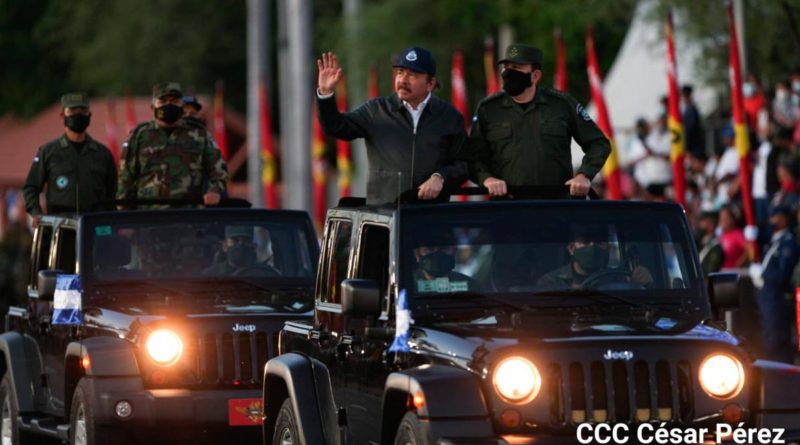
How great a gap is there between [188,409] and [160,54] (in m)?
54.5

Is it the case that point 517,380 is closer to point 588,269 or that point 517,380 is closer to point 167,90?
point 588,269

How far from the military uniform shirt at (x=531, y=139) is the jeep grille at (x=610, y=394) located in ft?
9.91

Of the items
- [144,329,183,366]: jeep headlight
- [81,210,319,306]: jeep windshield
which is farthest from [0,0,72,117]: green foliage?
[144,329,183,366]: jeep headlight

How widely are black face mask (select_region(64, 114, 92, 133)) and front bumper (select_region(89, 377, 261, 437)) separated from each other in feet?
13.2

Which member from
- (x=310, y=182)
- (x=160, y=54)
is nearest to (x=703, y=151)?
(x=310, y=182)

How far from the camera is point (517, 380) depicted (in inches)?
356

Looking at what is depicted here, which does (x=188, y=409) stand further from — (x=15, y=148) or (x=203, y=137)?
(x=15, y=148)

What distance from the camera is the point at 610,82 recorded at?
131ft

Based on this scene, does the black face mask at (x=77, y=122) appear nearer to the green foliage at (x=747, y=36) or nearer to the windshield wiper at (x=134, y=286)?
the windshield wiper at (x=134, y=286)

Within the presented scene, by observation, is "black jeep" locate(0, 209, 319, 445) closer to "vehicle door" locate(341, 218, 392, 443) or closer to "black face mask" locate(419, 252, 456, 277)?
"vehicle door" locate(341, 218, 392, 443)

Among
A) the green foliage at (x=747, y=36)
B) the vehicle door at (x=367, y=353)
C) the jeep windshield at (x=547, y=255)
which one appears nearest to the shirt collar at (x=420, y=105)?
the vehicle door at (x=367, y=353)

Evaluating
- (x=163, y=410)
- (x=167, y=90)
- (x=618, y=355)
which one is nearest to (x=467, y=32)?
(x=167, y=90)

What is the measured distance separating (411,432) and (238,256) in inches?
207

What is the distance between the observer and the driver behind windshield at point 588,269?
10.1m
